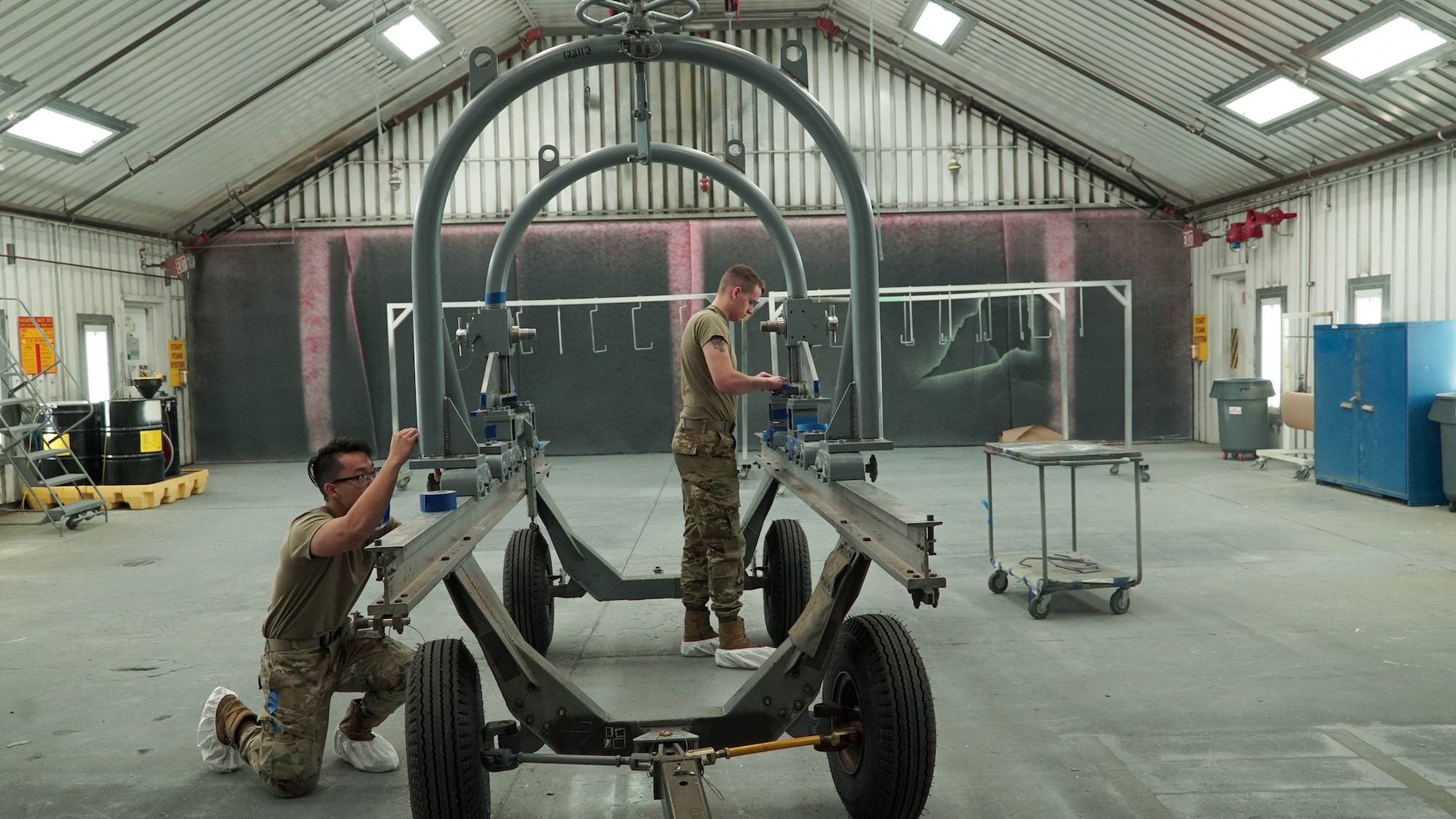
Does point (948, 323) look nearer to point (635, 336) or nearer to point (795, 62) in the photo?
point (635, 336)

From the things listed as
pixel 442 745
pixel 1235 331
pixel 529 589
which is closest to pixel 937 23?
pixel 1235 331

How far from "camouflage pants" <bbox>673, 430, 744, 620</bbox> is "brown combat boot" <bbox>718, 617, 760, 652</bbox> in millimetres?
38

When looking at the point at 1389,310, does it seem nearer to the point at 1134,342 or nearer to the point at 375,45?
the point at 1134,342

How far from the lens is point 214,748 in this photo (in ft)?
13.4

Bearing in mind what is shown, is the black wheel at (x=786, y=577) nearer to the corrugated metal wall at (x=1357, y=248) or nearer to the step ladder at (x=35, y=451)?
the step ladder at (x=35, y=451)

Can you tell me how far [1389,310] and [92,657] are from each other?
12.7 metres

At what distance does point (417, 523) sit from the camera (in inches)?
132

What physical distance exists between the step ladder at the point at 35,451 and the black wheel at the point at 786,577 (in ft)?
26.7

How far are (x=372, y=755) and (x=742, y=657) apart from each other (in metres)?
1.89

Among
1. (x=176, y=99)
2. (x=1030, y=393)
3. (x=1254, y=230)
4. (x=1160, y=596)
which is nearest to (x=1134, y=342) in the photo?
(x=1030, y=393)

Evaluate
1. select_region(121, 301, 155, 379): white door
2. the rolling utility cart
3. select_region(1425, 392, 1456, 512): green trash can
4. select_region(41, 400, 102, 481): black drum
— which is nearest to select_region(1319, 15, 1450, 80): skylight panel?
select_region(1425, 392, 1456, 512): green trash can

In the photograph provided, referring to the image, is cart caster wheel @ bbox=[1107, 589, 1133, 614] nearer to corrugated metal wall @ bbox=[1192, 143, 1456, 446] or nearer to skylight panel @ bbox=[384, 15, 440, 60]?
corrugated metal wall @ bbox=[1192, 143, 1456, 446]

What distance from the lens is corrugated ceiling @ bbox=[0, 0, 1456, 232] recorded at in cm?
1000

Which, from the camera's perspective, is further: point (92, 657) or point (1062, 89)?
point (1062, 89)
